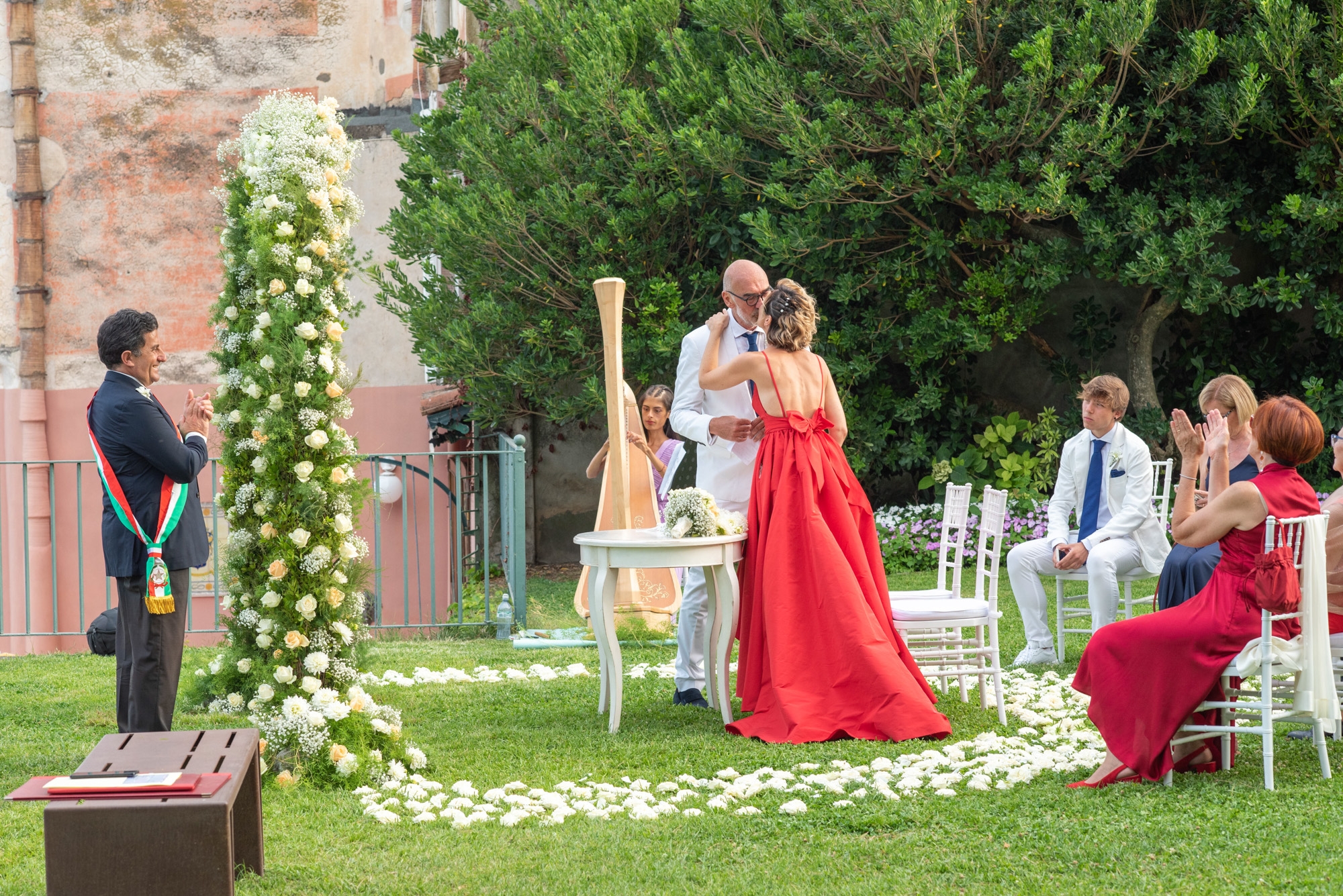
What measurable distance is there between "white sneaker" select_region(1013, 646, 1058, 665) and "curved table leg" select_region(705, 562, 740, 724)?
2.34m

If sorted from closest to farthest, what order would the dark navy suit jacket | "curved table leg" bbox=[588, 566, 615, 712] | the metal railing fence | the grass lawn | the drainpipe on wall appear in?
the grass lawn < the dark navy suit jacket < "curved table leg" bbox=[588, 566, 615, 712] < the metal railing fence < the drainpipe on wall

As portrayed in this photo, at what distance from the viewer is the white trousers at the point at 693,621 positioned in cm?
600

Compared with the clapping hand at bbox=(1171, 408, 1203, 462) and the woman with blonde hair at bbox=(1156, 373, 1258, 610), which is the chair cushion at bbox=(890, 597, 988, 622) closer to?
the woman with blonde hair at bbox=(1156, 373, 1258, 610)

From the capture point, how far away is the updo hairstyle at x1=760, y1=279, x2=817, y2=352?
5.69 metres

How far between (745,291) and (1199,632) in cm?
256

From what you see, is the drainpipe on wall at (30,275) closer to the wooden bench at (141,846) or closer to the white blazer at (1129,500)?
the white blazer at (1129,500)

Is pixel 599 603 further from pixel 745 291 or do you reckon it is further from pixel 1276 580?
pixel 1276 580

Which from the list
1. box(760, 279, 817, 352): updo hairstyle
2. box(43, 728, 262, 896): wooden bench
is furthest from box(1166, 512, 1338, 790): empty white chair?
box(43, 728, 262, 896): wooden bench

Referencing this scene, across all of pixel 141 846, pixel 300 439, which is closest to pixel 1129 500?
pixel 300 439

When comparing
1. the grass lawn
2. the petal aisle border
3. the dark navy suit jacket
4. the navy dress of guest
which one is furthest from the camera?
the navy dress of guest

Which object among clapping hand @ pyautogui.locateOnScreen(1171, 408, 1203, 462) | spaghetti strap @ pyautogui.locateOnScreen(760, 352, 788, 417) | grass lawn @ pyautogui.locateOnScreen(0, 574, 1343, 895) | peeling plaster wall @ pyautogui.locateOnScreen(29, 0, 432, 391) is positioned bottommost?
grass lawn @ pyautogui.locateOnScreen(0, 574, 1343, 895)

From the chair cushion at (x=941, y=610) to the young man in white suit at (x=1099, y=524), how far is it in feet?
4.88

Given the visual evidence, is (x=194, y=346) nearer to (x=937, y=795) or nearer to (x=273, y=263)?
(x=273, y=263)

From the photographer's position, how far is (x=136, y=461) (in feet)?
15.9
